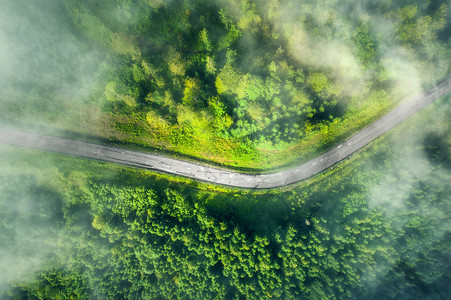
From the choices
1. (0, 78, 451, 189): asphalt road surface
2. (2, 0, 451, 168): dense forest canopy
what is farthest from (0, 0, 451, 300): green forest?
(0, 78, 451, 189): asphalt road surface

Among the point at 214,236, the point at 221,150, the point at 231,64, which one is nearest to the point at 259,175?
the point at 221,150

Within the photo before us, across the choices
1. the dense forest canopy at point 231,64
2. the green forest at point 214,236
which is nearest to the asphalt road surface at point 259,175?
the green forest at point 214,236

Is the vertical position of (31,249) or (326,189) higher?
(326,189)

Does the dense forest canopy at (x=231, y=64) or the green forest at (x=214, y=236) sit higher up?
the dense forest canopy at (x=231, y=64)

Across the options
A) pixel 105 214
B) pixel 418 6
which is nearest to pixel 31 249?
pixel 105 214

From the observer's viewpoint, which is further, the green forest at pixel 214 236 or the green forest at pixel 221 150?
the green forest at pixel 214 236

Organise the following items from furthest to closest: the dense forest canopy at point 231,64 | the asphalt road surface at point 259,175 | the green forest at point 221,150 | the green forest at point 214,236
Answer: the asphalt road surface at point 259,175, the green forest at point 214,236, the green forest at point 221,150, the dense forest canopy at point 231,64

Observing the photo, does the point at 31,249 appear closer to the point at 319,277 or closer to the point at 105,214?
the point at 105,214

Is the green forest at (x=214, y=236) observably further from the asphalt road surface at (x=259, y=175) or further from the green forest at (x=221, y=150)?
the asphalt road surface at (x=259, y=175)
